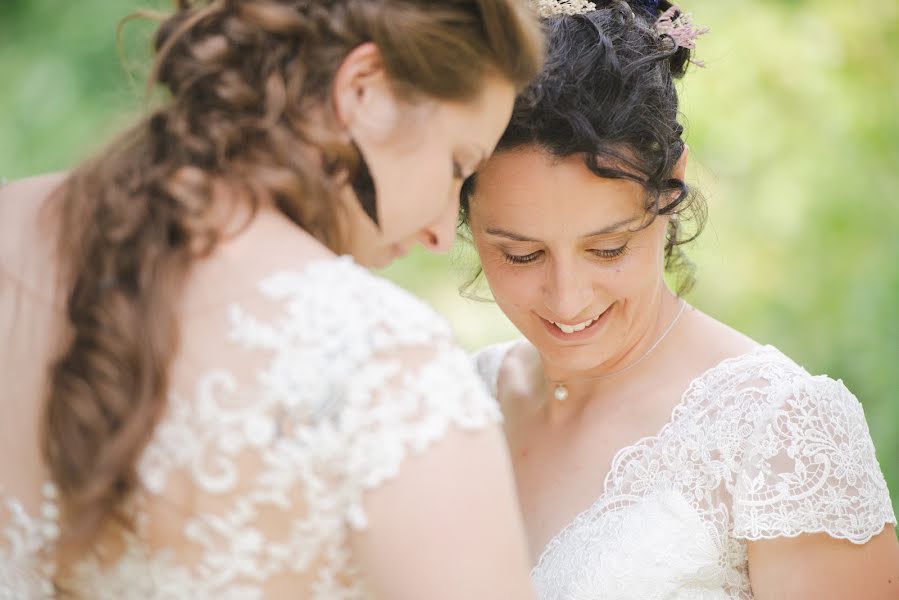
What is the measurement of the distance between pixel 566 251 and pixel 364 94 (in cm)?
99

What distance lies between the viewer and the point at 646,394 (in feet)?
9.21

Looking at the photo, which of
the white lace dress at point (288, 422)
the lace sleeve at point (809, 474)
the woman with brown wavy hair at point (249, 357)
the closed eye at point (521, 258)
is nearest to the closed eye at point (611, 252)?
the closed eye at point (521, 258)

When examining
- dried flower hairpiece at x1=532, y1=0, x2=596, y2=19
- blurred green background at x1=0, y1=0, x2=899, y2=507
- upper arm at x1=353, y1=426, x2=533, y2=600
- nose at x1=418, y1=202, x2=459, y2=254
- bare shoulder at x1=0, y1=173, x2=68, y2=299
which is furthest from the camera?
blurred green background at x1=0, y1=0, x2=899, y2=507

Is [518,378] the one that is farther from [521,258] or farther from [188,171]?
[188,171]

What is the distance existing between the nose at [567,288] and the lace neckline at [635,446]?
354mm

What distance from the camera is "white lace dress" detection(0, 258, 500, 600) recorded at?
1445 millimetres

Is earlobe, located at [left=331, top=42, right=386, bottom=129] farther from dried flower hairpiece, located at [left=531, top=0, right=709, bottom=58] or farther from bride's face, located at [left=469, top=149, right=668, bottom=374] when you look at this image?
dried flower hairpiece, located at [left=531, top=0, right=709, bottom=58]

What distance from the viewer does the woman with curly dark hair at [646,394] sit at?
7.84ft

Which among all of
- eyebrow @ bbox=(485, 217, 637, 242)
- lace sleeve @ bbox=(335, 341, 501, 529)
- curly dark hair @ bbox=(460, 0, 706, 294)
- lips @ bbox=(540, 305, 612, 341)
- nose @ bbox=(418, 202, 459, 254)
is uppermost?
lace sleeve @ bbox=(335, 341, 501, 529)

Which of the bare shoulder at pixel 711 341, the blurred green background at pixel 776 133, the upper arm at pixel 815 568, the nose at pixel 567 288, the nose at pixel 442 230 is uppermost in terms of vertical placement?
the nose at pixel 442 230

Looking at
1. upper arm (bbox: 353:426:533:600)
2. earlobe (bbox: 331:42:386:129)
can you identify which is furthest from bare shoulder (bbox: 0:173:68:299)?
upper arm (bbox: 353:426:533:600)

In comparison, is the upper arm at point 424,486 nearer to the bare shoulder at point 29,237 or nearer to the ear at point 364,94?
the ear at point 364,94

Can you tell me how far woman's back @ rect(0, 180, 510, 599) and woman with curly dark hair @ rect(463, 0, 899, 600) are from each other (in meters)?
1.06

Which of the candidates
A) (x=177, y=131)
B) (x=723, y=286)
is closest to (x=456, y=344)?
(x=177, y=131)
